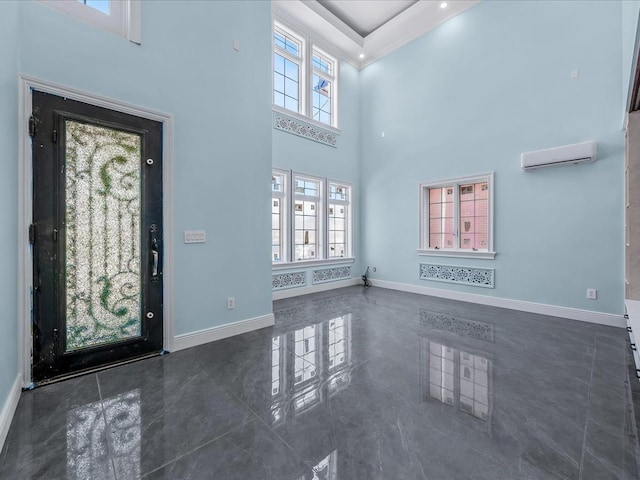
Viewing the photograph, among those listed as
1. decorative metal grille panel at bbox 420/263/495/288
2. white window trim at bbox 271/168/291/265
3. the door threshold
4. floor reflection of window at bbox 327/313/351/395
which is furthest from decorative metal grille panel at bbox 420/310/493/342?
the door threshold

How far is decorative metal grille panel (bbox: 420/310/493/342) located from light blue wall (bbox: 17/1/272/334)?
7.12 feet

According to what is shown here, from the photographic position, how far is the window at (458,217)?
4777 mm

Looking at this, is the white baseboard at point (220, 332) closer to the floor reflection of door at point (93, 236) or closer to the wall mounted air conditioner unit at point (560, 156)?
the floor reflection of door at point (93, 236)

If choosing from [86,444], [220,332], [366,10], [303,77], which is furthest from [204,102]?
[366,10]

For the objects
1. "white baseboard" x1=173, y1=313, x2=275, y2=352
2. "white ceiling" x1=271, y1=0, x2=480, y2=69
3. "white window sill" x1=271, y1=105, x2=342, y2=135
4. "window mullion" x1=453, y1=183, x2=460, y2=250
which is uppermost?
"white ceiling" x1=271, y1=0, x2=480, y2=69

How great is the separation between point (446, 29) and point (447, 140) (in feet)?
6.68

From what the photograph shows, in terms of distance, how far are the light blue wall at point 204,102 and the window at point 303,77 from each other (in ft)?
6.07

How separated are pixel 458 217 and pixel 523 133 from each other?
5.22ft

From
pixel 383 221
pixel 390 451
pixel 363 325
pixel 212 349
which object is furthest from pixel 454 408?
pixel 383 221

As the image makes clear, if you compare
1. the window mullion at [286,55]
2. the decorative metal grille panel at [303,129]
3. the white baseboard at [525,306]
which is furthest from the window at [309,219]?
the window mullion at [286,55]

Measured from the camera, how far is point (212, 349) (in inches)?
113

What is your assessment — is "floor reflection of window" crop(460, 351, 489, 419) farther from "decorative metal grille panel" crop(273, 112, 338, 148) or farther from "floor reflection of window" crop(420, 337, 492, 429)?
"decorative metal grille panel" crop(273, 112, 338, 148)

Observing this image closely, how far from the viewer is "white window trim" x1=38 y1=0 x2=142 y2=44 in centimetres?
239

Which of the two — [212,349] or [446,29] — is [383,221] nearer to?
[446,29]
